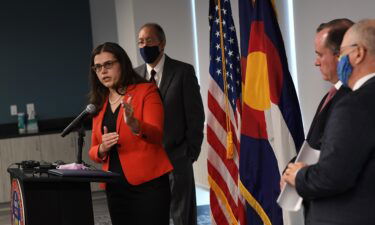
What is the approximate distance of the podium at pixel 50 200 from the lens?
2.85 meters

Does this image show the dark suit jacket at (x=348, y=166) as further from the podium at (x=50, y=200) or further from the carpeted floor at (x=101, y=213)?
the carpeted floor at (x=101, y=213)

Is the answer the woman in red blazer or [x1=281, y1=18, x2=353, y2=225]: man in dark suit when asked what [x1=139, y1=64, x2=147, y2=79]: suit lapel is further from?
[x1=281, y1=18, x2=353, y2=225]: man in dark suit

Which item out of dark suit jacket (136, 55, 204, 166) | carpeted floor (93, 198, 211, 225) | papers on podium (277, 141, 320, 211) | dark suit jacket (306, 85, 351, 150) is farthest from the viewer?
carpeted floor (93, 198, 211, 225)

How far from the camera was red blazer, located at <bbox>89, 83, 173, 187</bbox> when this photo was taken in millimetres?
3018

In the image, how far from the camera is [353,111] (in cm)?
187

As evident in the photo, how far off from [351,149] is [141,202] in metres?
1.41

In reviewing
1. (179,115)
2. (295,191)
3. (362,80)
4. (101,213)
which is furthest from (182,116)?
(101,213)

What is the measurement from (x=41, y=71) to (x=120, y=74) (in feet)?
18.4

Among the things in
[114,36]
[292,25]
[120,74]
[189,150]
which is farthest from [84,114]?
[114,36]

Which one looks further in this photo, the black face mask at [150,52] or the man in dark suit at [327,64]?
the black face mask at [150,52]

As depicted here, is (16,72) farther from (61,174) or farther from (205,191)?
(61,174)

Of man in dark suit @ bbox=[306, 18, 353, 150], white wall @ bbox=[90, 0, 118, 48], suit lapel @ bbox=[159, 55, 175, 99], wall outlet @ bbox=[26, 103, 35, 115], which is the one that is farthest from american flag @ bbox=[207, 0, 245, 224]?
wall outlet @ bbox=[26, 103, 35, 115]

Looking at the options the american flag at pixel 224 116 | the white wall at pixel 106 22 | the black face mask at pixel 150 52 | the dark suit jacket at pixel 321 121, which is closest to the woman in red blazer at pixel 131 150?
the dark suit jacket at pixel 321 121

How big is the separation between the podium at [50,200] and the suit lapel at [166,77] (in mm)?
1315
